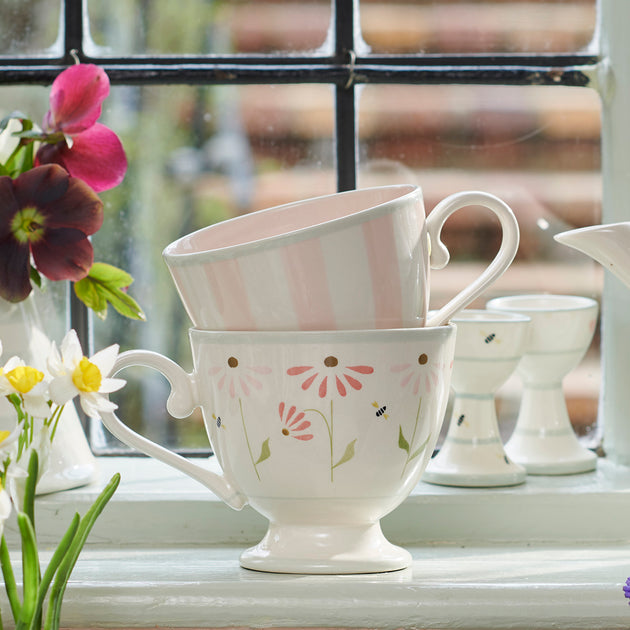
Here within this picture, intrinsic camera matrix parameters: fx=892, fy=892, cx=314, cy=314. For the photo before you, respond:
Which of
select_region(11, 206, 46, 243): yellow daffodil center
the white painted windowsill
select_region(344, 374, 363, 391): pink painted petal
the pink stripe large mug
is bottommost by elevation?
the white painted windowsill

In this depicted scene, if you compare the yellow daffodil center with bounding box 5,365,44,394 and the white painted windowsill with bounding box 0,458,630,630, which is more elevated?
the yellow daffodil center with bounding box 5,365,44,394

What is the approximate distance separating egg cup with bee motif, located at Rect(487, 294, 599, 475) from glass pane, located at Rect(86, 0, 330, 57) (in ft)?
1.06

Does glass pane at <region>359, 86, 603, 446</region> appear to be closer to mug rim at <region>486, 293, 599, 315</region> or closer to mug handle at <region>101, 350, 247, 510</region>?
mug rim at <region>486, 293, 599, 315</region>

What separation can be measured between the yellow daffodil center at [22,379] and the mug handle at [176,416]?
0.36 ft

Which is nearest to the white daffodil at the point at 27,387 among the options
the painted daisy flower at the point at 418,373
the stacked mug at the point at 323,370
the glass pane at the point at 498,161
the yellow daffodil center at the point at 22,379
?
the yellow daffodil center at the point at 22,379

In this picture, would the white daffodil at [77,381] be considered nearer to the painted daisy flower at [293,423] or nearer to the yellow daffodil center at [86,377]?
the yellow daffodil center at [86,377]

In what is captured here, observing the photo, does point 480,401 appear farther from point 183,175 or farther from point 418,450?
point 183,175

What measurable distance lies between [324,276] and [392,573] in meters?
0.21

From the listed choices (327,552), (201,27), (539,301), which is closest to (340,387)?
(327,552)

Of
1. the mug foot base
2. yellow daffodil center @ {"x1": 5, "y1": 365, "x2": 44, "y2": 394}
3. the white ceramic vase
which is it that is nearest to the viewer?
yellow daffodil center @ {"x1": 5, "y1": 365, "x2": 44, "y2": 394}

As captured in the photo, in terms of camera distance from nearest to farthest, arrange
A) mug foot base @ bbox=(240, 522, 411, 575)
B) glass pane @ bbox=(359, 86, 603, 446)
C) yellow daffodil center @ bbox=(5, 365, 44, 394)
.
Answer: yellow daffodil center @ bbox=(5, 365, 44, 394) → mug foot base @ bbox=(240, 522, 411, 575) → glass pane @ bbox=(359, 86, 603, 446)

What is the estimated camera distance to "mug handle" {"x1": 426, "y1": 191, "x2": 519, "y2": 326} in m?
0.58

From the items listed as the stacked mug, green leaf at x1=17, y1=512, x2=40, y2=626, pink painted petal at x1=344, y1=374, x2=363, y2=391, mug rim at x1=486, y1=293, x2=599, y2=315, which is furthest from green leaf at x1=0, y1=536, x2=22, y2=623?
mug rim at x1=486, y1=293, x2=599, y2=315

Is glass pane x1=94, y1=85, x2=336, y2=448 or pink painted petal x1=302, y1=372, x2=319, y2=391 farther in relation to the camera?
glass pane x1=94, y1=85, x2=336, y2=448
